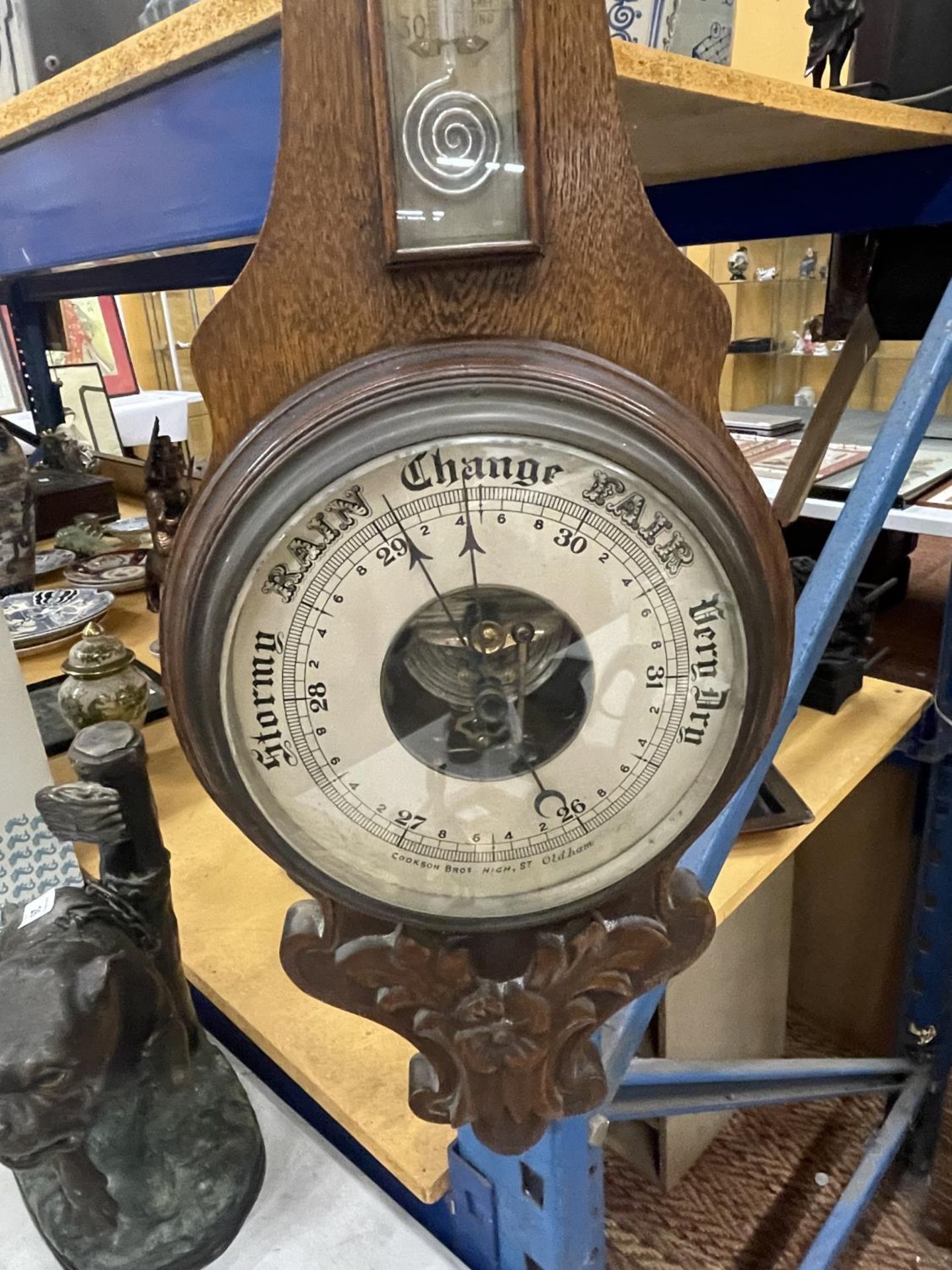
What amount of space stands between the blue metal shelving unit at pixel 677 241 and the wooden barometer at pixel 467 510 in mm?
92

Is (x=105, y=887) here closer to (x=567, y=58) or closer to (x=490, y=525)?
(x=490, y=525)

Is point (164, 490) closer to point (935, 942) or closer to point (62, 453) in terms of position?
point (62, 453)

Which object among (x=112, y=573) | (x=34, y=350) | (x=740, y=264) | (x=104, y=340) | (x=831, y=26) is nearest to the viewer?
(x=831, y=26)

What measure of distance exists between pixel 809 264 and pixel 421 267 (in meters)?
2.41

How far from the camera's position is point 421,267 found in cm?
38

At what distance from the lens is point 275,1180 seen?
81 centimetres

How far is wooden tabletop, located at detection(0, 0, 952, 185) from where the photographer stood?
1.34ft

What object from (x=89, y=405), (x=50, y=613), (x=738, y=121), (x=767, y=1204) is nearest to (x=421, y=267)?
(x=738, y=121)

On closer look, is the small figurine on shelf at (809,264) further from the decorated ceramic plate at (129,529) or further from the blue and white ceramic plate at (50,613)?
the blue and white ceramic plate at (50,613)

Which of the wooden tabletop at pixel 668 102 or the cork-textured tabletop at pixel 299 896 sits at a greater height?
the wooden tabletop at pixel 668 102

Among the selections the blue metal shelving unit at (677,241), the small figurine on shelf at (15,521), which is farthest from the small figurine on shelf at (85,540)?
the blue metal shelving unit at (677,241)

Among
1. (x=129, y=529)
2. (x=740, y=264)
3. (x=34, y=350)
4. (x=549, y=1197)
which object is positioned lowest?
(x=549, y=1197)

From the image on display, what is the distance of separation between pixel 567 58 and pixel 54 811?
56cm

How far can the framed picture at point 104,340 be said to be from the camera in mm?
3740
